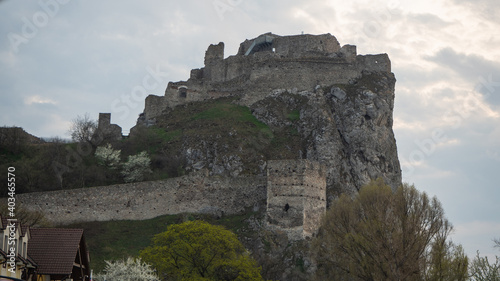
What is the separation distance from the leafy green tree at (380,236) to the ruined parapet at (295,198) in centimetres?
607

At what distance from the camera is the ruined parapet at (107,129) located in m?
80.6

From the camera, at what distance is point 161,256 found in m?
49.7

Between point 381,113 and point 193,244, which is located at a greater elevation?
point 381,113

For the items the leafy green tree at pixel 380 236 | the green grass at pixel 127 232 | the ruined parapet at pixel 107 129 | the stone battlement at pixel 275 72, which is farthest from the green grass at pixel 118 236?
the stone battlement at pixel 275 72

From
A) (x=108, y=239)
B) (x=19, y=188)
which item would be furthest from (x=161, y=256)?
(x=19, y=188)

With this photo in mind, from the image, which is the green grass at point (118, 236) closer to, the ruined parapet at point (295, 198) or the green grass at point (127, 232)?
the green grass at point (127, 232)

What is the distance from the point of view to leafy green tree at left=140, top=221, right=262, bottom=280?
4881 centimetres

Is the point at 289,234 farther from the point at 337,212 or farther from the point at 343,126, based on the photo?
the point at 343,126

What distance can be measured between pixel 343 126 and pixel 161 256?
3436cm

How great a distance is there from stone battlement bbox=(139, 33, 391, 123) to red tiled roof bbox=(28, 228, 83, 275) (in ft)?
164

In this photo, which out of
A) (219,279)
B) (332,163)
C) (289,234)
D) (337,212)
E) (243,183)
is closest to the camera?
(219,279)

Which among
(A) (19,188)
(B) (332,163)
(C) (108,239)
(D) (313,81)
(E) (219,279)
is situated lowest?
(E) (219,279)

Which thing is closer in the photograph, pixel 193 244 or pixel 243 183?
pixel 193 244

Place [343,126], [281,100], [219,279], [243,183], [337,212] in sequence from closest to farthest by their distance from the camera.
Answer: [219,279] < [337,212] < [243,183] < [343,126] < [281,100]
